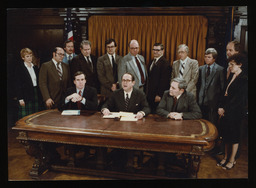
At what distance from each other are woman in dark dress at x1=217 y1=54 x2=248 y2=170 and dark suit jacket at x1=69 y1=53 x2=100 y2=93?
1964 millimetres

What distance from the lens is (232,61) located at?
3182 millimetres

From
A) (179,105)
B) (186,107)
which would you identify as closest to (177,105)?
(179,105)

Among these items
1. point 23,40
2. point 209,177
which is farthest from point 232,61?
point 23,40

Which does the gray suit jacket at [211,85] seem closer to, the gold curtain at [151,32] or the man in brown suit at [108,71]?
the gold curtain at [151,32]

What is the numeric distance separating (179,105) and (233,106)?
0.81m

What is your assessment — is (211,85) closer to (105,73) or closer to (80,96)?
(105,73)

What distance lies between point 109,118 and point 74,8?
170 centimetres

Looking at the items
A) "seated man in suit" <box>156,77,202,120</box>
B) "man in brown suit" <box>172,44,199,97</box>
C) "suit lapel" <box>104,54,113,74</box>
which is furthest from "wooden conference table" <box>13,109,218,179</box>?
"suit lapel" <box>104,54,113,74</box>

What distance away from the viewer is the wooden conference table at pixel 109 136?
2.48 m

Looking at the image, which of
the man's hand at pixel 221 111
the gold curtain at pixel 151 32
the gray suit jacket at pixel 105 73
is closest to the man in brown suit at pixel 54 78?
the gray suit jacket at pixel 105 73

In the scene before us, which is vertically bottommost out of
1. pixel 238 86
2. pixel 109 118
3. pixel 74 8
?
pixel 109 118

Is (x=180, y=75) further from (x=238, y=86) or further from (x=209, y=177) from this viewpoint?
(x=209, y=177)

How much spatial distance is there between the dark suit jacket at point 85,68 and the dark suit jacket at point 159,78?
2.75 feet

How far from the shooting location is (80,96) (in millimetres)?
3365
